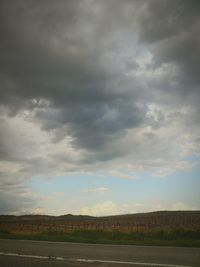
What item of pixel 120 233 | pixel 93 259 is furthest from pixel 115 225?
pixel 93 259

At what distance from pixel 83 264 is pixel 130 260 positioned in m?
1.70

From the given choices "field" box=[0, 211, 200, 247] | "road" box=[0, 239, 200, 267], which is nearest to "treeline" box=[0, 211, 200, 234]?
"field" box=[0, 211, 200, 247]

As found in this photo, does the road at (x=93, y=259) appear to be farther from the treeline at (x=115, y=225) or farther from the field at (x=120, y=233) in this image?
the treeline at (x=115, y=225)

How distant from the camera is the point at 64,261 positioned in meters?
10.9

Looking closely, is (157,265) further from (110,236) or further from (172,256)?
(110,236)

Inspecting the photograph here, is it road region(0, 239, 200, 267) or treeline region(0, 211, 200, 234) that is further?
treeline region(0, 211, 200, 234)

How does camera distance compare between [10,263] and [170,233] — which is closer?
[10,263]

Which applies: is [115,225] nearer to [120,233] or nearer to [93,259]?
[120,233]

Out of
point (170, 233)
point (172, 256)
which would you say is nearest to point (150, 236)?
point (170, 233)

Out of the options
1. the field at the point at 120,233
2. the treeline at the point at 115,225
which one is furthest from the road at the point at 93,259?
the treeline at the point at 115,225

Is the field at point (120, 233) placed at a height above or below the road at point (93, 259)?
above

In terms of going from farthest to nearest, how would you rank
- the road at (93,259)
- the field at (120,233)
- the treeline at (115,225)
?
the treeline at (115,225) → the field at (120,233) → the road at (93,259)

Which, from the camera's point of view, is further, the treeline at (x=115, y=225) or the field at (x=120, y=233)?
the treeline at (x=115, y=225)

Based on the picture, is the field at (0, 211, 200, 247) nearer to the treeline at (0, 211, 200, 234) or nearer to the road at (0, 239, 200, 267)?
the treeline at (0, 211, 200, 234)
